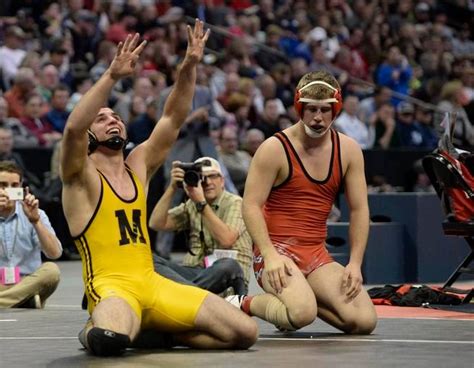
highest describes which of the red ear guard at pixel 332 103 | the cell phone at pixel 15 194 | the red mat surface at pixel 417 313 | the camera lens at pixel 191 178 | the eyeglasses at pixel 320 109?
the red ear guard at pixel 332 103

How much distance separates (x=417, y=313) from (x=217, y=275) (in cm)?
139

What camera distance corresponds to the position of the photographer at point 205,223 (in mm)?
10492

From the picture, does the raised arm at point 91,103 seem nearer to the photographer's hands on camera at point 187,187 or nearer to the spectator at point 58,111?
the photographer's hands on camera at point 187,187

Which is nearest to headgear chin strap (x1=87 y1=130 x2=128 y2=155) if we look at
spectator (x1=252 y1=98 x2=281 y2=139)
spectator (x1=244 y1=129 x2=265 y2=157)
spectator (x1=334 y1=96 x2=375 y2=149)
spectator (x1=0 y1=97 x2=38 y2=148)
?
spectator (x1=0 y1=97 x2=38 y2=148)

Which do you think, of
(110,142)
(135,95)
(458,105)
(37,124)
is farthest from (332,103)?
(458,105)

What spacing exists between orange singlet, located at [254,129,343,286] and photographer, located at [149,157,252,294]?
1506mm

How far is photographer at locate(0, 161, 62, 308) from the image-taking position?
10.4 metres

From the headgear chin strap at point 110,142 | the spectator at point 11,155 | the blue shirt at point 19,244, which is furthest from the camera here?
the spectator at point 11,155

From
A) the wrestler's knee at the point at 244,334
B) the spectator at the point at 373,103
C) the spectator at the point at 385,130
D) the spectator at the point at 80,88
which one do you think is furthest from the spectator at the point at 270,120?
the wrestler's knee at the point at 244,334

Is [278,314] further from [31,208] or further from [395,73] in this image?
[395,73]

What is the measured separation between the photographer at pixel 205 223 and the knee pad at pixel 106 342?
2.79 metres

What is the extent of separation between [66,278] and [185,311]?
6079 mm

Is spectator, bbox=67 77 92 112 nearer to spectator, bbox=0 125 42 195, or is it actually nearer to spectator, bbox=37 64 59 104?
spectator, bbox=37 64 59 104

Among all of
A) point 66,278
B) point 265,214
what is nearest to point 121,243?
point 265,214
